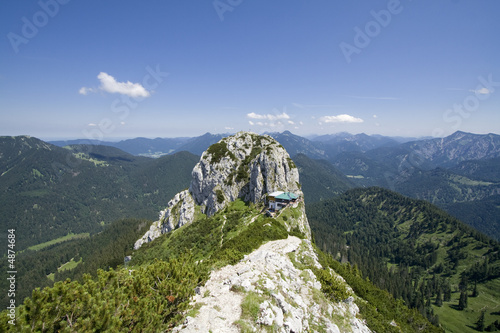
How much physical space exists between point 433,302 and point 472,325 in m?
22.6

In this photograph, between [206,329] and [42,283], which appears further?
[42,283]

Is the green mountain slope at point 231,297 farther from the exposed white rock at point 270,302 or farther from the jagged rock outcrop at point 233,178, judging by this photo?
the jagged rock outcrop at point 233,178

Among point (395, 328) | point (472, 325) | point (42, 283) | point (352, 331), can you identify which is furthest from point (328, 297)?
point (42, 283)

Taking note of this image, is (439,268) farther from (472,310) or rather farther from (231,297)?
(231,297)

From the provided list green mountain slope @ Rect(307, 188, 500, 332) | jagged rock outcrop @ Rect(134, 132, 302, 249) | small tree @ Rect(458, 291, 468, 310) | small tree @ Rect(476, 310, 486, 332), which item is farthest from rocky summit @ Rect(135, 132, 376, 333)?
small tree @ Rect(458, 291, 468, 310)

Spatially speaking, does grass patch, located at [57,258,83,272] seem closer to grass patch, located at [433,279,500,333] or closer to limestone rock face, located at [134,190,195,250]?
limestone rock face, located at [134,190,195,250]

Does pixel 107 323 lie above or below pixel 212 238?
above

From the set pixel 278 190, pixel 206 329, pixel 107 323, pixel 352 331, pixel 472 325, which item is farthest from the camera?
pixel 472 325

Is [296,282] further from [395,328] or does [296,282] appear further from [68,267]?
[68,267]

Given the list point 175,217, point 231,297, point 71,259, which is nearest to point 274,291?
point 231,297

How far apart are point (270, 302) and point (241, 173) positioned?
78.1 m

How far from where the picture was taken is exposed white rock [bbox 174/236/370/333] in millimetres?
18234

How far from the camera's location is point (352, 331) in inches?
979

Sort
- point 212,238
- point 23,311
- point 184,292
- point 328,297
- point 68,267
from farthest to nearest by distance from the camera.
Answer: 1. point 68,267
2. point 212,238
3. point 328,297
4. point 184,292
5. point 23,311
